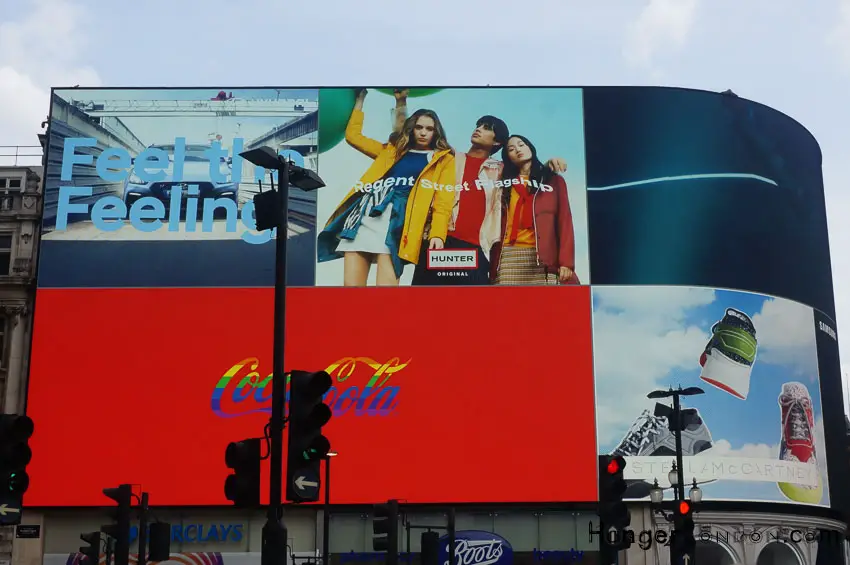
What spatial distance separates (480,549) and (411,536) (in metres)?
3.29

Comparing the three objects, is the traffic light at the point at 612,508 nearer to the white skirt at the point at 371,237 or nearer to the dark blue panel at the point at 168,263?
the white skirt at the point at 371,237

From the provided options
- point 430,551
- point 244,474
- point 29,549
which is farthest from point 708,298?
point 244,474

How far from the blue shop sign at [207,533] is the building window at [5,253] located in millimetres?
14369

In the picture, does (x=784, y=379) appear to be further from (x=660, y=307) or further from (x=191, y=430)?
(x=191, y=430)

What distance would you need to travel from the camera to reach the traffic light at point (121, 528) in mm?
17141

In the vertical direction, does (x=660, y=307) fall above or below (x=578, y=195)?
below

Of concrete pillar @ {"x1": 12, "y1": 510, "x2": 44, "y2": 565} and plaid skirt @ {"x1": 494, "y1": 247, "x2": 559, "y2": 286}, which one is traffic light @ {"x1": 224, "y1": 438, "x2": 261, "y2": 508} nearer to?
plaid skirt @ {"x1": 494, "y1": 247, "x2": 559, "y2": 286}

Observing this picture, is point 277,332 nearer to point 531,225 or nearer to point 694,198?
point 531,225

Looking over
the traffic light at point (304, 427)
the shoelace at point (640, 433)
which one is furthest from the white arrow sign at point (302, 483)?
the shoelace at point (640, 433)

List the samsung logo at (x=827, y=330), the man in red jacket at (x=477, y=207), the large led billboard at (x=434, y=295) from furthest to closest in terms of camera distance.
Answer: the samsung logo at (x=827, y=330) < the man in red jacket at (x=477, y=207) < the large led billboard at (x=434, y=295)

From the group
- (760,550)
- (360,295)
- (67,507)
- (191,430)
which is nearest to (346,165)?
(360,295)

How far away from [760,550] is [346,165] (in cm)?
2524

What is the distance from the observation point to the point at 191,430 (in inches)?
1977

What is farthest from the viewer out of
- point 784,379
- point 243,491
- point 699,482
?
Answer: point 784,379
